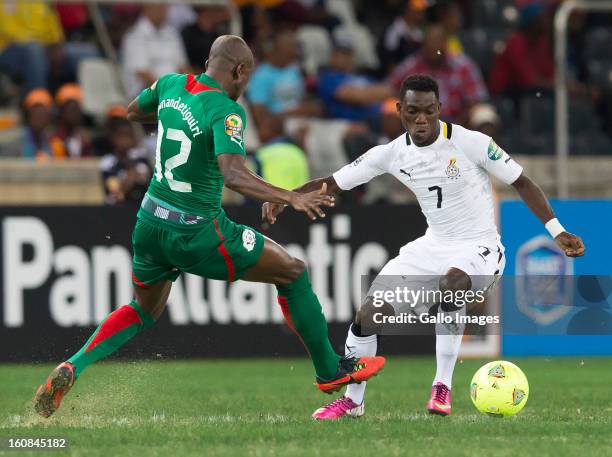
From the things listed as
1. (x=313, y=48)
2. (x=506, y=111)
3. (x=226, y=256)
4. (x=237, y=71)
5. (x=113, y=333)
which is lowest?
(x=113, y=333)

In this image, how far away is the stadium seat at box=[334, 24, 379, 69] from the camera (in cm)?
1734

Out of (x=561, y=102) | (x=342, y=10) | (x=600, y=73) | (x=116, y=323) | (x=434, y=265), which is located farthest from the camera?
(x=342, y=10)

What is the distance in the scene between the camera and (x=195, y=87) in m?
7.98

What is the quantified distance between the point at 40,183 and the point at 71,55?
2.03m

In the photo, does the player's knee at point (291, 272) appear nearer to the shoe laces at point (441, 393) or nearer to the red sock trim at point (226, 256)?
the red sock trim at point (226, 256)

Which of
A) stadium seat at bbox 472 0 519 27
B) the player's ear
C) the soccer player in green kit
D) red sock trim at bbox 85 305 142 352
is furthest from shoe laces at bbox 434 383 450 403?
stadium seat at bbox 472 0 519 27

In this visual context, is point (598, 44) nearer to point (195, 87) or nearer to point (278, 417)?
point (278, 417)

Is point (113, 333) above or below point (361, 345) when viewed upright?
above

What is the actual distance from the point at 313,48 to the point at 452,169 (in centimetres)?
824

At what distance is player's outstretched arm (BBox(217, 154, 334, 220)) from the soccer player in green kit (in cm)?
12

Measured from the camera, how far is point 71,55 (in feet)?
50.9

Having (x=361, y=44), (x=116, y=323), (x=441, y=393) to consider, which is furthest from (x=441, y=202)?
(x=361, y=44)

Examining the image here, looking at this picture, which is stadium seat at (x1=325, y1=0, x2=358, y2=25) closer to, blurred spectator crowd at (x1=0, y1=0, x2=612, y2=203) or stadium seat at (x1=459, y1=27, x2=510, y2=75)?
blurred spectator crowd at (x1=0, y1=0, x2=612, y2=203)

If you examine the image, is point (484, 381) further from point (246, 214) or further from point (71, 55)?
point (71, 55)
